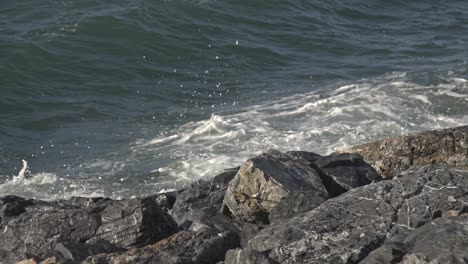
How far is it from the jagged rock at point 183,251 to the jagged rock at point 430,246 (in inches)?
53.8

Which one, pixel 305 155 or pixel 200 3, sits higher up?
pixel 305 155

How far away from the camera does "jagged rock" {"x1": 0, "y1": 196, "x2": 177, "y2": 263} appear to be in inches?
327

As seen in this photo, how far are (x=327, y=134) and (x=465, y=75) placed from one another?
566cm

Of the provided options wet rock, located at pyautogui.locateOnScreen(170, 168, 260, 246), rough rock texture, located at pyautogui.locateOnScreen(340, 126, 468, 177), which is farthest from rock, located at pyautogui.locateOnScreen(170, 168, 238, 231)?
rough rock texture, located at pyautogui.locateOnScreen(340, 126, 468, 177)

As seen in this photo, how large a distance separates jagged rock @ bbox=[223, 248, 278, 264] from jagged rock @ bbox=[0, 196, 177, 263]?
1168 millimetres

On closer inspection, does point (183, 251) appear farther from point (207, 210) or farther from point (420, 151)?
point (420, 151)

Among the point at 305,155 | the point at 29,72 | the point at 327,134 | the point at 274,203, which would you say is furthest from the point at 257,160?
the point at 29,72

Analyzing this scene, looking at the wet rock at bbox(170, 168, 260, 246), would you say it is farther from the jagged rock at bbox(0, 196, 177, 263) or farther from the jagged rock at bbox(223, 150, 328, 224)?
the jagged rock at bbox(0, 196, 177, 263)

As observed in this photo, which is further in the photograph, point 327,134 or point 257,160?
point 327,134

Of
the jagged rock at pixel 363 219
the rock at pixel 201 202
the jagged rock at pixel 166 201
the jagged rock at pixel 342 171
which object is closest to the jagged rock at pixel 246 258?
the jagged rock at pixel 363 219

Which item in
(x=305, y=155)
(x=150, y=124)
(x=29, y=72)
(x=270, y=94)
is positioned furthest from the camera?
(x=29, y=72)

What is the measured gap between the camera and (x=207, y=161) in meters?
14.7

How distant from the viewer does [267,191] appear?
8.99 m

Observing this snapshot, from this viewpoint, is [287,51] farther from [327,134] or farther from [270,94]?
[327,134]
